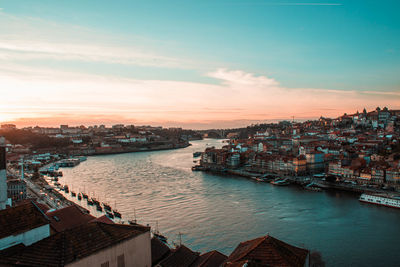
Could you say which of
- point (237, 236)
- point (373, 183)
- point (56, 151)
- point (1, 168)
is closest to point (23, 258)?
point (1, 168)

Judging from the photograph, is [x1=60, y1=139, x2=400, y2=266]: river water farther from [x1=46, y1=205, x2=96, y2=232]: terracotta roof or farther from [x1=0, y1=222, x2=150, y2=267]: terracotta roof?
[x1=0, y1=222, x2=150, y2=267]: terracotta roof

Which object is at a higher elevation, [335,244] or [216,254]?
[216,254]

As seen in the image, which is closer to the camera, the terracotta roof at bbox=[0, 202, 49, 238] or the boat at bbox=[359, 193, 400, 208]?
the terracotta roof at bbox=[0, 202, 49, 238]

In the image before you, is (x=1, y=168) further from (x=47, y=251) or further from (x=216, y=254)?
(x=216, y=254)

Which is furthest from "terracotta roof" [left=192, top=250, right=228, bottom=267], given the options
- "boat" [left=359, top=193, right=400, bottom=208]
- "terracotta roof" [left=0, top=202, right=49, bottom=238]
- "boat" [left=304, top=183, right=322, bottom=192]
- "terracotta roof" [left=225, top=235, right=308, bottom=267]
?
"boat" [left=304, top=183, right=322, bottom=192]

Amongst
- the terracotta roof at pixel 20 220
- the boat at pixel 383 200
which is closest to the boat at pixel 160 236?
the terracotta roof at pixel 20 220
